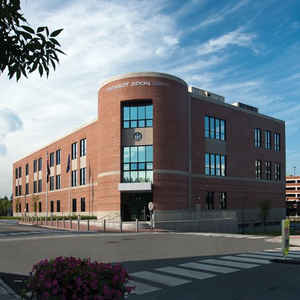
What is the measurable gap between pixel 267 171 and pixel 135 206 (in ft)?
80.1

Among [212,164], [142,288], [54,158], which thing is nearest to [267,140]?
[212,164]

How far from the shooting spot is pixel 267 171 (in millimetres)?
60062

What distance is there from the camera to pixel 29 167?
81.9 metres

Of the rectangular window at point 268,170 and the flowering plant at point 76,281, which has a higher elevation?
the rectangular window at point 268,170

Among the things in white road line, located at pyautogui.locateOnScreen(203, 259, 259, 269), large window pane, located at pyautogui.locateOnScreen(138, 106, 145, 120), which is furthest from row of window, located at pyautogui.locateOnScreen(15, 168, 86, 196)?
white road line, located at pyautogui.locateOnScreen(203, 259, 259, 269)

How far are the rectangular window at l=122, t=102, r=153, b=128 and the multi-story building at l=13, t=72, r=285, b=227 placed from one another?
11cm

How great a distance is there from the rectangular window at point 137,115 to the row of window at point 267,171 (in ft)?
68.7

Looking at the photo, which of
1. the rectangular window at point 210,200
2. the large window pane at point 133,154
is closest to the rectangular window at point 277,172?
the rectangular window at point 210,200

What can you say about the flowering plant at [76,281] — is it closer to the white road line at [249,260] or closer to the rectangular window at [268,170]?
the white road line at [249,260]

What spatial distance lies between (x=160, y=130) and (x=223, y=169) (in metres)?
13.1

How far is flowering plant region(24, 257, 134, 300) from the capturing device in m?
5.41

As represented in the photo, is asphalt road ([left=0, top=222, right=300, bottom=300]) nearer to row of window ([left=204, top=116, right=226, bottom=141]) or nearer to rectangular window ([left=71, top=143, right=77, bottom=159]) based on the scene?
row of window ([left=204, top=116, right=226, bottom=141])

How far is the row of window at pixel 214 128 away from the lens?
51.1m

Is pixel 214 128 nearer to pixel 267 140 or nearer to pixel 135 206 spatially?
pixel 267 140
